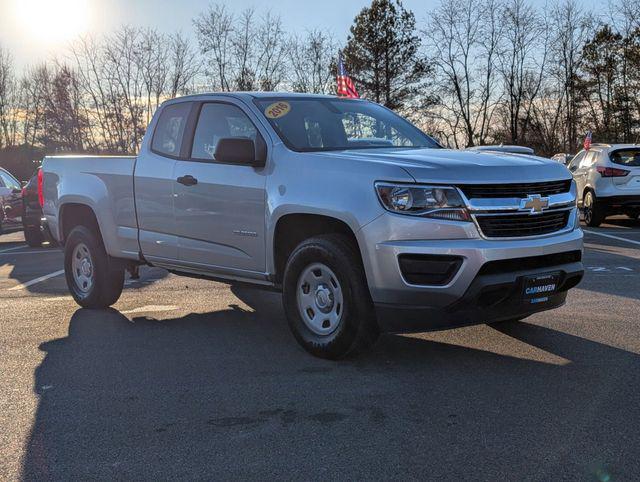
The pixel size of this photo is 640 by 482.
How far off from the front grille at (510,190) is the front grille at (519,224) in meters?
0.13

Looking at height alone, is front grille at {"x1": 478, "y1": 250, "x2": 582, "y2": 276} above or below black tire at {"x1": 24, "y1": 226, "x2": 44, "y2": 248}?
above

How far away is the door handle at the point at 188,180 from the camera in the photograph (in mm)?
6094

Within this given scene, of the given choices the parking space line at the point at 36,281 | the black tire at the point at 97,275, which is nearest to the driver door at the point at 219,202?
the black tire at the point at 97,275

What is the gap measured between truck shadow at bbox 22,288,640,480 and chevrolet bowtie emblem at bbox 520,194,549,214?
1.01 meters

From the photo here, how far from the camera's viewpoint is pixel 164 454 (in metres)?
3.61

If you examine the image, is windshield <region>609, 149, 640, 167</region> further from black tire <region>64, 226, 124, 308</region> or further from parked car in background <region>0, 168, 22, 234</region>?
parked car in background <region>0, 168, 22, 234</region>

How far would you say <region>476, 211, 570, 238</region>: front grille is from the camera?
4.71 metres

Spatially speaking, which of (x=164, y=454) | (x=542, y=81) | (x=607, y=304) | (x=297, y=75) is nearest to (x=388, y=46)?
(x=297, y=75)

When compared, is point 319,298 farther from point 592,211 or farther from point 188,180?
point 592,211

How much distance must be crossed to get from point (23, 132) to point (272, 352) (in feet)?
181

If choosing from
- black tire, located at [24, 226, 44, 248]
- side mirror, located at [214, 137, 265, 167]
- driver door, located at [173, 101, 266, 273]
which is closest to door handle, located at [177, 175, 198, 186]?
driver door, located at [173, 101, 266, 273]

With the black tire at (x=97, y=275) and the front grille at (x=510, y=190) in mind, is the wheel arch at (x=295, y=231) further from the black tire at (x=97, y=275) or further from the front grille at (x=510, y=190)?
the black tire at (x=97, y=275)

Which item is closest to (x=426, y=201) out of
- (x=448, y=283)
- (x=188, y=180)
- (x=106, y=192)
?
(x=448, y=283)

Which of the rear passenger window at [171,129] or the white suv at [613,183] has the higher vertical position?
the rear passenger window at [171,129]
